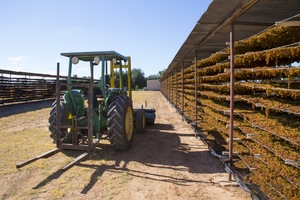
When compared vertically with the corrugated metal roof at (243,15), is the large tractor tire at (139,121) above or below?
below

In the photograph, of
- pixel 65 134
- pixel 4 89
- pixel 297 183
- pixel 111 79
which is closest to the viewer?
pixel 297 183

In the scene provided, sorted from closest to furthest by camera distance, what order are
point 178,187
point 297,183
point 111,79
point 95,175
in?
point 297,183, point 178,187, point 95,175, point 111,79

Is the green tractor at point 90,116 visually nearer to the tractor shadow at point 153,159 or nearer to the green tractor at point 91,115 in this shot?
the green tractor at point 91,115

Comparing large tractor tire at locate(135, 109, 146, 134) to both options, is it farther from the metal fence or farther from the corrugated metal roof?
the metal fence

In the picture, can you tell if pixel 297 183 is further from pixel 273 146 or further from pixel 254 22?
pixel 254 22

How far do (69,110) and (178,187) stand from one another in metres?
3.42

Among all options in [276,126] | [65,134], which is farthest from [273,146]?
[65,134]

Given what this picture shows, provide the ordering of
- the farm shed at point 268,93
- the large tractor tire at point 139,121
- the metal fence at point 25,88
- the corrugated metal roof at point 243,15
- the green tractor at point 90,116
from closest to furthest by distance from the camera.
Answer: the farm shed at point 268,93 → the corrugated metal roof at point 243,15 → the green tractor at point 90,116 → the large tractor tire at point 139,121 → the metal fence at point 25,88

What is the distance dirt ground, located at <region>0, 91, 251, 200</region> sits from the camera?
11.3ft

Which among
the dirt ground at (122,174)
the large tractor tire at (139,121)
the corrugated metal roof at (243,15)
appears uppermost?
the corrugated metal roof at (243,15)

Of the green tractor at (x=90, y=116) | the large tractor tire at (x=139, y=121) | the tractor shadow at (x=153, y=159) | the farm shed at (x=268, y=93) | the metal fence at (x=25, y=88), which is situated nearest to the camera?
the farm shed at (x=268, y=93)

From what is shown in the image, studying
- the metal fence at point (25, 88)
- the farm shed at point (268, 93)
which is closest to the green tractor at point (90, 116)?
the farm shed at point (268, 93)

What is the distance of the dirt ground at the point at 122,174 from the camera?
3.44 meters

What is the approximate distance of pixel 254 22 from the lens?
13.6 feet
